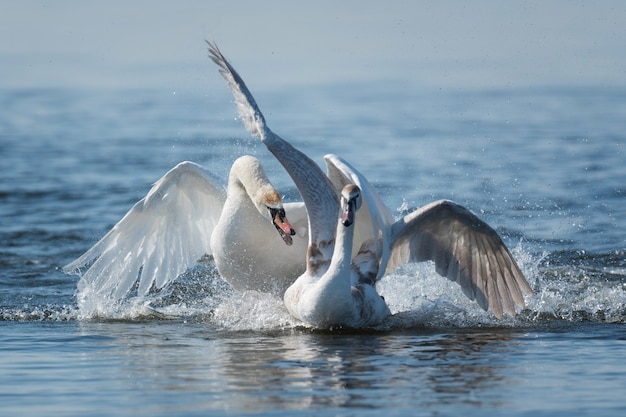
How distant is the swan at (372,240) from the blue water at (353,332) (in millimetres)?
267

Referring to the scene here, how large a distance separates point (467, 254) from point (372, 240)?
0.94m

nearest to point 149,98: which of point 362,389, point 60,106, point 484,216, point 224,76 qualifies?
point 60,106

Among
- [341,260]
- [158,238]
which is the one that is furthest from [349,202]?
[158,238]

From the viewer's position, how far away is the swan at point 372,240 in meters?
10.3

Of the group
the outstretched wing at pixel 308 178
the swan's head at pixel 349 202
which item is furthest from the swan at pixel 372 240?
the swan's head at pixel 349 202

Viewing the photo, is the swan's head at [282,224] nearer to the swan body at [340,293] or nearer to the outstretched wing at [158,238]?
the swan body at [340,293]

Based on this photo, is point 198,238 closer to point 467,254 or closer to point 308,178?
point 308,178

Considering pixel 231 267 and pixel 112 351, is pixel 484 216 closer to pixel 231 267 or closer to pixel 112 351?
pixel 231 267

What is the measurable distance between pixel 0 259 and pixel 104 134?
16.7 meters

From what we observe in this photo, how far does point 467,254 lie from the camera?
1124 cm

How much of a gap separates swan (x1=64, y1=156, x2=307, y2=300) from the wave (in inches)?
9.6

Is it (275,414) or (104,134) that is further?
(104,134)

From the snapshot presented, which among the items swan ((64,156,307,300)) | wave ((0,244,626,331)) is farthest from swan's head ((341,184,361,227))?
wave ((0,244,626,331))

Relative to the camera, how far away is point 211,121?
33344 mm
